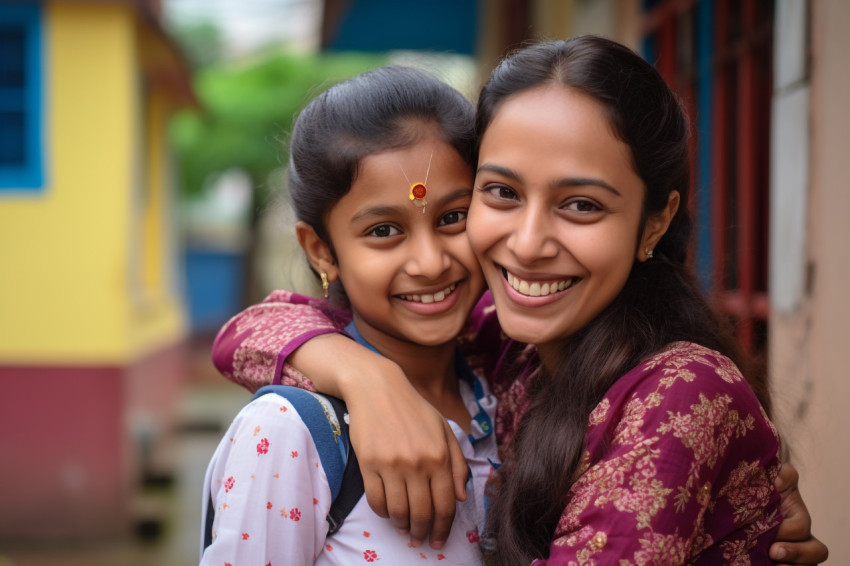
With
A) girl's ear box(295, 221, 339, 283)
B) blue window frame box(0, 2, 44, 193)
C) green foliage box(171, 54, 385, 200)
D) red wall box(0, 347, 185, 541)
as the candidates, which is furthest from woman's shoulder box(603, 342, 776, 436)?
green foliage box(171, 54, 385, 200)

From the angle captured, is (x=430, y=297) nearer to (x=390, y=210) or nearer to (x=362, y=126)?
(x=390, y=210)

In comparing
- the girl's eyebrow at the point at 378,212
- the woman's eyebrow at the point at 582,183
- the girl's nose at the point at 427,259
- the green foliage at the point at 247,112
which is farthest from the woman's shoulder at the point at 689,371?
the green foliage at the point at 247,112

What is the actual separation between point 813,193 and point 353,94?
126 cm

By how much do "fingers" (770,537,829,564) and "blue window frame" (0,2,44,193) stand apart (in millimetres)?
5784

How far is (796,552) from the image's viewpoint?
1.62 meters

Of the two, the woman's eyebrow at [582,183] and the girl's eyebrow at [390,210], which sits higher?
the woman's eyebrow at [582,183]

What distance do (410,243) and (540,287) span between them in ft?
0.91

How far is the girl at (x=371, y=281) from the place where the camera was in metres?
1.56

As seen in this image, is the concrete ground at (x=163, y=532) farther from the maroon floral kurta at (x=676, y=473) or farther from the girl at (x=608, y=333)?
the maroon floral kurta at (x=676, y=473)

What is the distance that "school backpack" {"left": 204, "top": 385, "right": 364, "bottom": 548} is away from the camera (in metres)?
1.61

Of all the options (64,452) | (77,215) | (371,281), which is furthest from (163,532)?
(371,281)

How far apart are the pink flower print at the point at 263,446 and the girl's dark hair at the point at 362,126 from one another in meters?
0.49

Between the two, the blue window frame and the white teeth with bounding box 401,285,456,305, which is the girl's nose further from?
the blue window frame

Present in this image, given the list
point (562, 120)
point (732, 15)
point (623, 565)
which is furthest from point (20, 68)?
point (623, 565)
